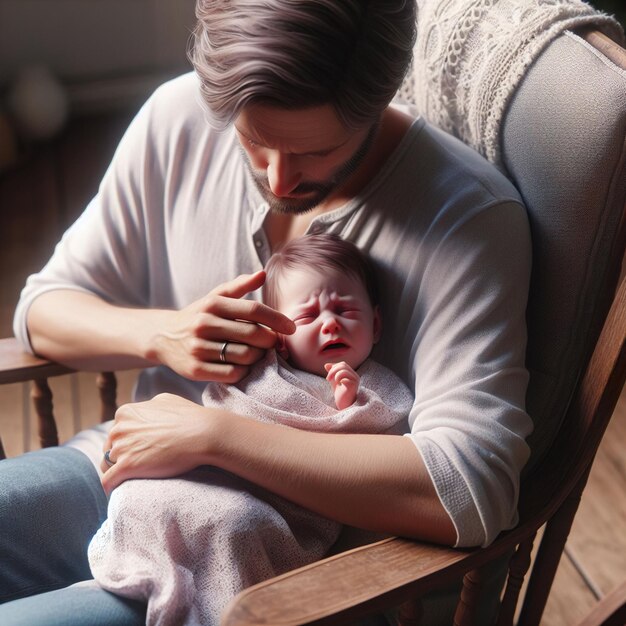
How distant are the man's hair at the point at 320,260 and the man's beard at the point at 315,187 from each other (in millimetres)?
52

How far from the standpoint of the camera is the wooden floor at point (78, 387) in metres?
1.86

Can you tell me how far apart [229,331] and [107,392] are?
404 millimetres

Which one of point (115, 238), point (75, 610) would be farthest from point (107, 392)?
point (75, 610)

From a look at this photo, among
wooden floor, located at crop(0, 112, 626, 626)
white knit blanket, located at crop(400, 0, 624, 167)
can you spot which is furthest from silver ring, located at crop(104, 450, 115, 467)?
wooden floor, located at crop(0, 112, 626, 626)

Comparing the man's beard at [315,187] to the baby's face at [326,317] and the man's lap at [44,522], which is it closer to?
the baby's face at [326,317]

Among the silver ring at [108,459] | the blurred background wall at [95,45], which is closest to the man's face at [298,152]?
the silver ring at [108,459]

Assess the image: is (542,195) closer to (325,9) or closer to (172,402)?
(325,9)

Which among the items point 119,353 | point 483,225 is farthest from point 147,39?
point 483,225

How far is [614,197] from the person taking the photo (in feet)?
3.51

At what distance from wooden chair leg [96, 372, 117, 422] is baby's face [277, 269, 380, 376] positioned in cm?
40

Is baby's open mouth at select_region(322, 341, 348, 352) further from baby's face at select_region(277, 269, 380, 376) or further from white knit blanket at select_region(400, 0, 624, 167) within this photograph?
white knit blanket at select_region(400, 0, 624, 167)

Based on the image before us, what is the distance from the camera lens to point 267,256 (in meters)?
1.30

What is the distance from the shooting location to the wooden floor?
1861 mm

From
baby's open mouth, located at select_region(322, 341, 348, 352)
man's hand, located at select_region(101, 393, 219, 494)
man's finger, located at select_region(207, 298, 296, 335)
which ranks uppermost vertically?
man's finger, located at select_region(207, 298, 296, 335)
